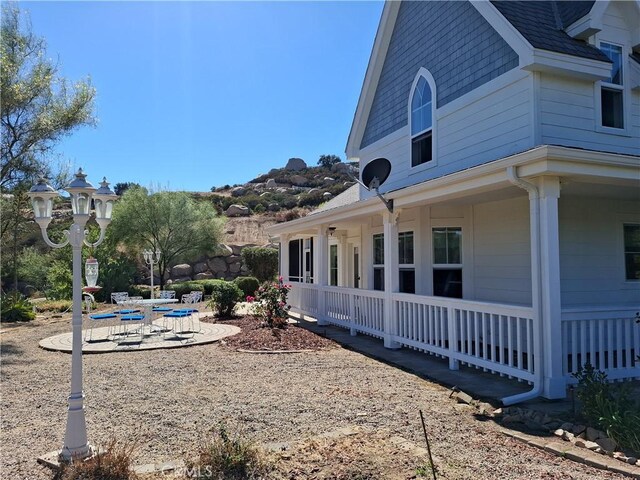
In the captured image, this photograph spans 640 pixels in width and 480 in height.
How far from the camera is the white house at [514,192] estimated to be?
602 centimetres

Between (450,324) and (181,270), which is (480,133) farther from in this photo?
(181,270)

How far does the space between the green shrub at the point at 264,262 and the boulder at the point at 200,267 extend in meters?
5.73

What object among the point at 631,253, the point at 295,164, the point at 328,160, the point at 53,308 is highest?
the point at 328,160

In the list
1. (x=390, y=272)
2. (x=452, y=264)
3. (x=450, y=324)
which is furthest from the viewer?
(x=452, y=264)

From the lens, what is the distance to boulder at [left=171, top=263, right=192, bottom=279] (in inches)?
1271

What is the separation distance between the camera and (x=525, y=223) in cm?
827

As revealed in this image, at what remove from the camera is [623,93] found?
808 centimetres

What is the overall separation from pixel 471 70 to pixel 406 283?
4747 millimetres

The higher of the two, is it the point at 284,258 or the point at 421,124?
the point at 421,124

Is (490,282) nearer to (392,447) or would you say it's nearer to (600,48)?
(600,48)

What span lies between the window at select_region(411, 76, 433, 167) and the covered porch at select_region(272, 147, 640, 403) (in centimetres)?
129

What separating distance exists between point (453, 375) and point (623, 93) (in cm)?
588

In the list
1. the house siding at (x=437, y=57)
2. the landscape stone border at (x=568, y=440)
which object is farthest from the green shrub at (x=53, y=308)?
the landscape stone border at (x=568, y=440)

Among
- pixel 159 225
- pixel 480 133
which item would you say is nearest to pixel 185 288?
pixel 159 225
